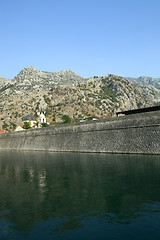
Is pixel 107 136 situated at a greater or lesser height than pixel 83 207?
greater

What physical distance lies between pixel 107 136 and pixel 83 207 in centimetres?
2997

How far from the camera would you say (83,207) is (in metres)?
13.4

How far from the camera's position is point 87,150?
4669cm

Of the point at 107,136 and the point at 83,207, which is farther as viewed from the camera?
the point at 107,136

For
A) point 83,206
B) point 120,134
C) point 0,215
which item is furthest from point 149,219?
point 120,134

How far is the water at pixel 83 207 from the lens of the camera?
10.4 meters

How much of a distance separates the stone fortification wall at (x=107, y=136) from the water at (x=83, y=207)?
14.1 m

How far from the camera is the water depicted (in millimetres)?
10359

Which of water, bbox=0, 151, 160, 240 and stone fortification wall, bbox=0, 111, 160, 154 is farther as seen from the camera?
stone fortification wall, bbox=0, 111, 160, 154

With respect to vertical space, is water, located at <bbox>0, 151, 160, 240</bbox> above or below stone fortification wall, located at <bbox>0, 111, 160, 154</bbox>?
below

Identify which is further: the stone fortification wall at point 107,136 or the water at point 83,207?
the stone fortification wall at point 107,136

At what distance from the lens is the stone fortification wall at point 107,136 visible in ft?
117

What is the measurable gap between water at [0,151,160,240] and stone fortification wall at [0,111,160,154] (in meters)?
14.1

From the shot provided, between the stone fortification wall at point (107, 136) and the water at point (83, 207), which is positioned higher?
the stone fortification wall at point (107, 136)
